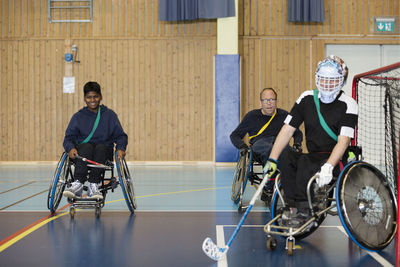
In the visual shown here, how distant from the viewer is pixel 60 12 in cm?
1119

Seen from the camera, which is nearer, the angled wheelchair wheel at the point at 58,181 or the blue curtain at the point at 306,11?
the angled wheelchair wheel at the point at 58,181

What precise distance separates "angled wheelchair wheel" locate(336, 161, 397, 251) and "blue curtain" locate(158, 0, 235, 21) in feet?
26.6

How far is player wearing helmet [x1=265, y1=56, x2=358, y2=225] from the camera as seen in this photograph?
313cm

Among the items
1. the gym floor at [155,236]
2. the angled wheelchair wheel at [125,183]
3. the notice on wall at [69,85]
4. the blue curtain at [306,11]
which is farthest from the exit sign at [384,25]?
the angled wheelchair wheel at [125,183]

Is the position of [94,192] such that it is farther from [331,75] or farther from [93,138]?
[331,75]

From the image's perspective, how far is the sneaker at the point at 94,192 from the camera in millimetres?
4477

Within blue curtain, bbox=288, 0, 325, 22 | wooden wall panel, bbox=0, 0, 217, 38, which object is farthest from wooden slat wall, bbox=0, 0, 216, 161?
blue curtain, bbox=288, 0, 325, 22

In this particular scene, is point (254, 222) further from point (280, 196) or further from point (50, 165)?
point (50, 165)

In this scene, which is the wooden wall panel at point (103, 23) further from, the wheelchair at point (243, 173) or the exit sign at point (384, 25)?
the wheelchair at point (243, 173)

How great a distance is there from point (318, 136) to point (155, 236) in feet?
4.65

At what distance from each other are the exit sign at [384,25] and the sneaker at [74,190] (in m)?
8.81

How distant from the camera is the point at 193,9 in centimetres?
1095

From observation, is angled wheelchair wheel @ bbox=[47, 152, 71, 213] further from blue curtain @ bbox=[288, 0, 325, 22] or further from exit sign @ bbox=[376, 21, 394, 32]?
exit sign @ bbox=[376, 21, 394, 32]

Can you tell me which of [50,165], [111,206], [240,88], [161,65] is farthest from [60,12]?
[111,206]
